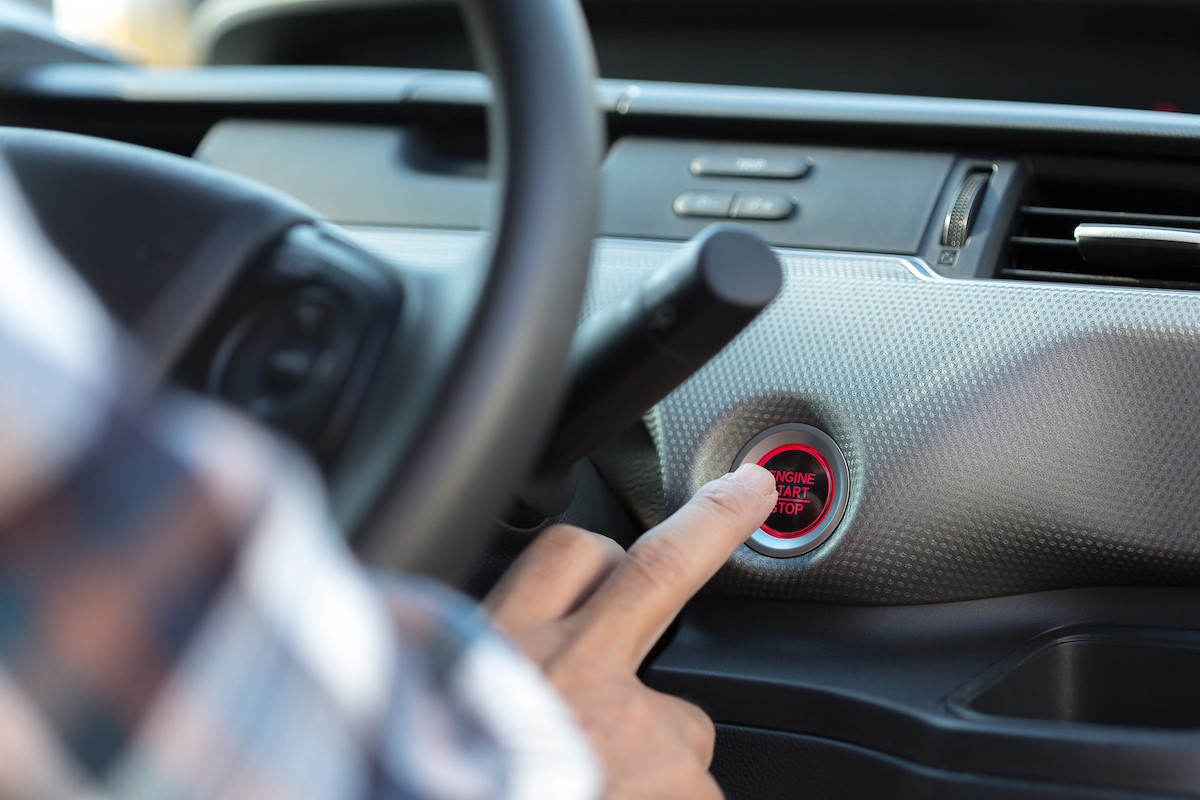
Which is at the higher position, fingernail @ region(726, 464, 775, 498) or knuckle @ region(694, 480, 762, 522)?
knuckle @ region(694, 480, 762, 522)

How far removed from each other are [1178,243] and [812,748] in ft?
1.67

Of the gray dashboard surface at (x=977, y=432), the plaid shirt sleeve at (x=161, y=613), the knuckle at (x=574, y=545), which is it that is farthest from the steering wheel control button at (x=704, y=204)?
the plaid shirt sleeve at (x=161, y=613)

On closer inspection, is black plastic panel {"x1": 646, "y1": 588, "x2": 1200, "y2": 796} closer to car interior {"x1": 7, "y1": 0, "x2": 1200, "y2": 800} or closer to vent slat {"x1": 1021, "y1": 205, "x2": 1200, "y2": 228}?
car interior {"x1": 7, "y1": 0, "x2": 1200, "y2": 800}

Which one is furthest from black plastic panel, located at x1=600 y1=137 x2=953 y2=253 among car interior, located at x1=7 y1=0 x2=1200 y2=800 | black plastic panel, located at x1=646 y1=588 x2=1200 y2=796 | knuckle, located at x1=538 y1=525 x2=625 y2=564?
knuckle, located at x1=538 y1=525 x2=625 y2=564

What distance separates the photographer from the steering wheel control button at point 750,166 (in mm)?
1240

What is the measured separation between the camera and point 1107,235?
1.08 metres

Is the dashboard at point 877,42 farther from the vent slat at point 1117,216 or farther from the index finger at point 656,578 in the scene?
the index finger at point 656,578

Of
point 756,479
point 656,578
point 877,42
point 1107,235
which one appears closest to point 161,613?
point 656,578

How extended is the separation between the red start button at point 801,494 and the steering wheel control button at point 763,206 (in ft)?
0.86

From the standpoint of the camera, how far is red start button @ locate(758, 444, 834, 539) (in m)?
1.04

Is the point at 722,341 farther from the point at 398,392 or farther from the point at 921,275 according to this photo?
the point at 921,275

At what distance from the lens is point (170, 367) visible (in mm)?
683

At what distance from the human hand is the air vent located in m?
0.52

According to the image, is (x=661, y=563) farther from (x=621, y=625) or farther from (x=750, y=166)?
(x=750, y=166)
